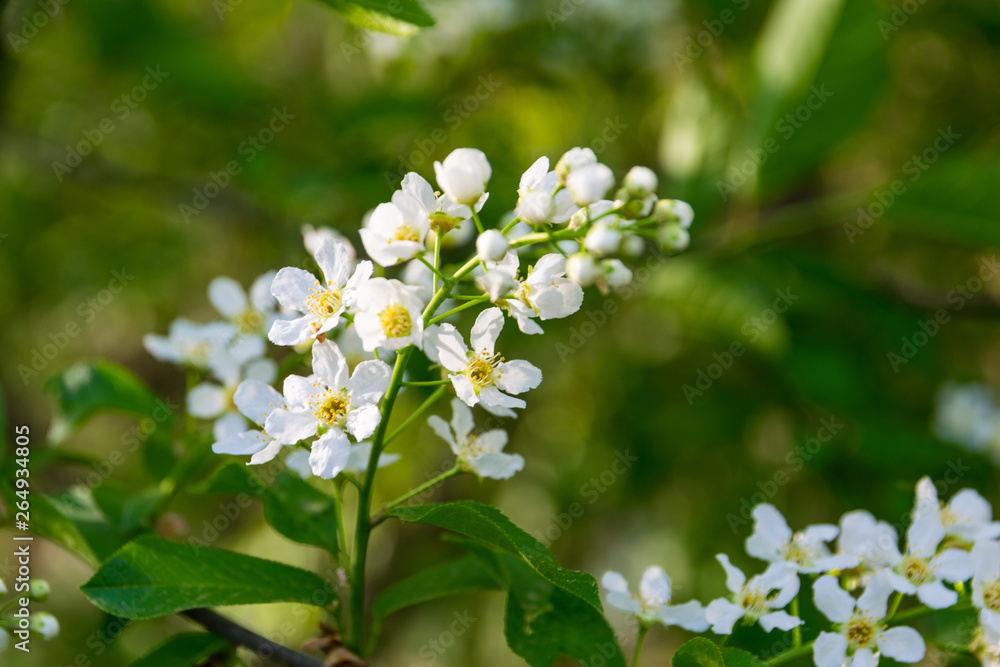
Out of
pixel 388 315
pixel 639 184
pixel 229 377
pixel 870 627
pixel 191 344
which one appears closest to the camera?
pixel 388 315

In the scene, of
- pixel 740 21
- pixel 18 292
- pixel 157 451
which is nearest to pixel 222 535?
pixel 18 292

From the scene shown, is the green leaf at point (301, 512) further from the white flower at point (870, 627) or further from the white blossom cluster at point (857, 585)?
the white flower at point (870, 627)

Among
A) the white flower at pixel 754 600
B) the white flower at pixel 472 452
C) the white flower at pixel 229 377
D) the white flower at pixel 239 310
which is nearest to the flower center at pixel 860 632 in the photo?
the white flower at pixel 754 600

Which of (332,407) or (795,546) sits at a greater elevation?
(332,407)

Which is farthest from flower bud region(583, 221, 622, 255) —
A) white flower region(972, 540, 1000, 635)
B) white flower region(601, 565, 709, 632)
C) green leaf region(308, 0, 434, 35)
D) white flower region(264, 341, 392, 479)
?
white flower region(972, 540, 1000, 635)

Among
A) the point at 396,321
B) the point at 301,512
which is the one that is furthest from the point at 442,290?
the point at 301,512

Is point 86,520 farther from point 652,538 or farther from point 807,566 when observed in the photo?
point 652,538

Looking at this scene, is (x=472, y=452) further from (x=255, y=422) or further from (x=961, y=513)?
(x=961, y=513)
